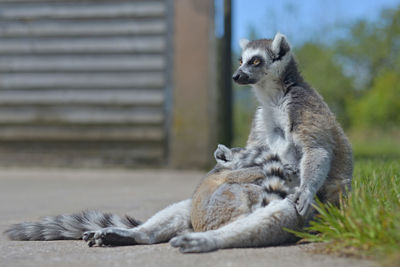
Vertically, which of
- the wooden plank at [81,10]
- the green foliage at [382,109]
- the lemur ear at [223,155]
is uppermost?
the wooden plank at [81,10]

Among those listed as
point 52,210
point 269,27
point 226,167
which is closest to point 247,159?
point 226,167

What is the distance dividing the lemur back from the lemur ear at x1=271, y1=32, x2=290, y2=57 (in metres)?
0.73

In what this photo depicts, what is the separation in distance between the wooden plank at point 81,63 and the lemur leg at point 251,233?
5.70 m

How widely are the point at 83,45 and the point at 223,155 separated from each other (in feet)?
18.7

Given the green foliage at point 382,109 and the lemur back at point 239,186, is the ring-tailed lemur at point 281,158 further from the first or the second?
the green foliage at point 382,109

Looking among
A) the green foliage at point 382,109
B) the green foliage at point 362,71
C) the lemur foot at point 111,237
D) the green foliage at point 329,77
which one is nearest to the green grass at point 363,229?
the lemur foot at point 111,237

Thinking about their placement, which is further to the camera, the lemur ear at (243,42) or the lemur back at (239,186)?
the lemur ear at (243,42)

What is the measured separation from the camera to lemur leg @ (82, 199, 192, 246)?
10.1 ft

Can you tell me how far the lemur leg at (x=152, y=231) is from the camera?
3078mm

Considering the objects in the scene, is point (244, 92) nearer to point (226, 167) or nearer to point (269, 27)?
point (269, 27)

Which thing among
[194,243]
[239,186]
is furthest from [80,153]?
[194,243]

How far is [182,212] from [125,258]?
648mm

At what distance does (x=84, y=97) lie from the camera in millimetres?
8406

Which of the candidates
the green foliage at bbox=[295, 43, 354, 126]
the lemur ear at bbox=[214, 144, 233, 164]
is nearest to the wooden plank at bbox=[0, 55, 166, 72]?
the lemur ear at bbox=[214, 144, 233, 164]
